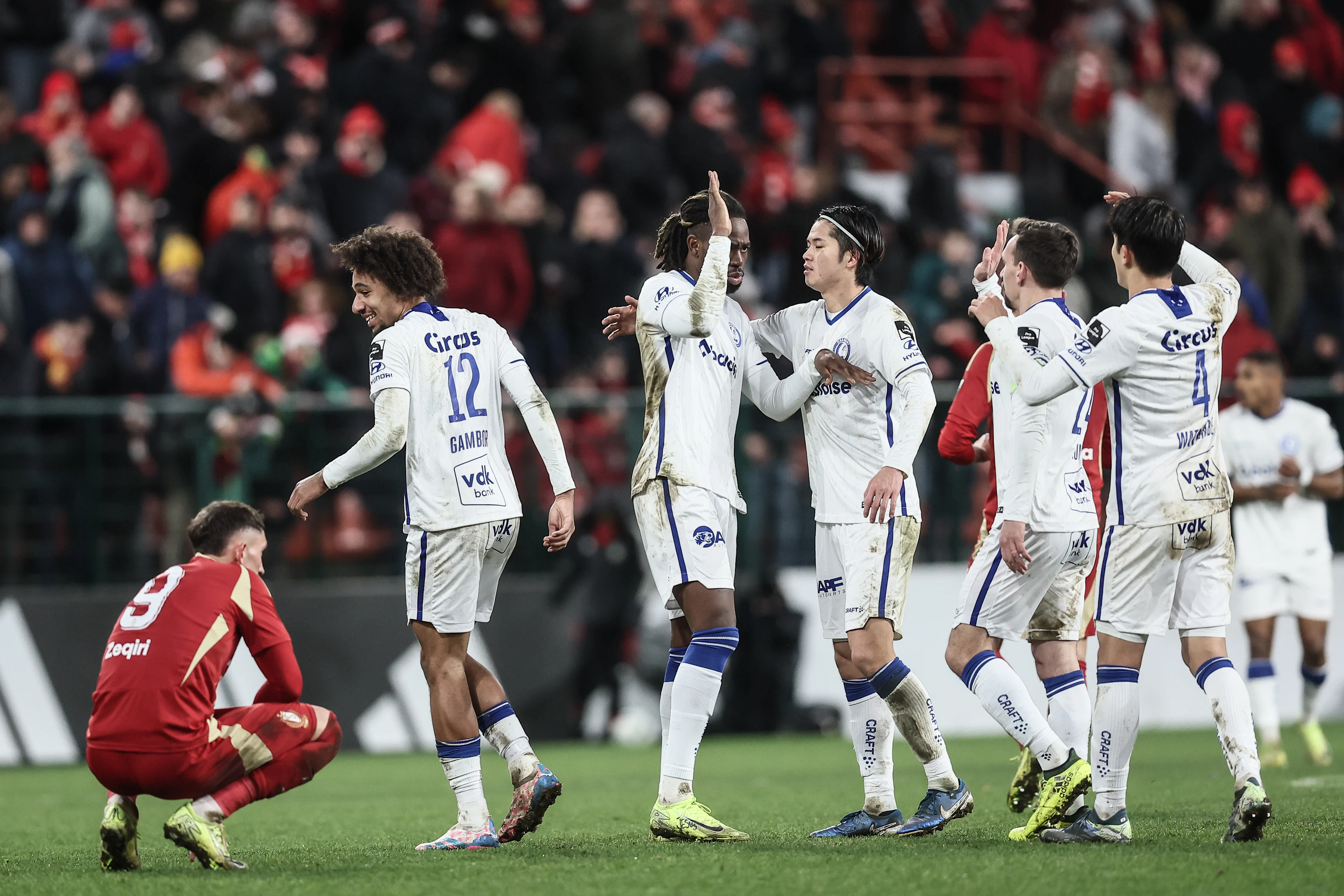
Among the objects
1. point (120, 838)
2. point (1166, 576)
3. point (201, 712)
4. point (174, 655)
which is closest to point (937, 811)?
point (1166, 576)

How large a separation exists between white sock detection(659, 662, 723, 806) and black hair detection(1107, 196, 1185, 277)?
7.77 ft

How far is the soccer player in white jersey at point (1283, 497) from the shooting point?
1191 cm

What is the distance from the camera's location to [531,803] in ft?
23.0

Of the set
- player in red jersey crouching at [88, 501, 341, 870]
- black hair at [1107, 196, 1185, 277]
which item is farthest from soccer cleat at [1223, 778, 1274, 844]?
player in red jersey crouching at [88, 501, 341, 870]

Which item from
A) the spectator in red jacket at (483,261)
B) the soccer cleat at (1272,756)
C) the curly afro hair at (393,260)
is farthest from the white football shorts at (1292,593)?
the curly afro hair at (393,260)

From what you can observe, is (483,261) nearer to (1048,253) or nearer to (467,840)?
(1048,253)

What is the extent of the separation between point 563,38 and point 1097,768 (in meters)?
12.5

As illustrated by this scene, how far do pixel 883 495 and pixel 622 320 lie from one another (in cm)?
153

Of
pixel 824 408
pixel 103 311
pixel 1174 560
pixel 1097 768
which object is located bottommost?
pixel 1097 768

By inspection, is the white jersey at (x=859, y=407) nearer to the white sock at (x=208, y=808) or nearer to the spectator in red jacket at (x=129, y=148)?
the white sock at (x=208, y=808)

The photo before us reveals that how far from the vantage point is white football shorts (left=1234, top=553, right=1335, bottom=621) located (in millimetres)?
11969

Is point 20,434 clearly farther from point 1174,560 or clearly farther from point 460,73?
point 1174,560

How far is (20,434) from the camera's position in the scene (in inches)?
521

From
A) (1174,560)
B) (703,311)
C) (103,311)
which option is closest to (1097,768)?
(1174,560)
